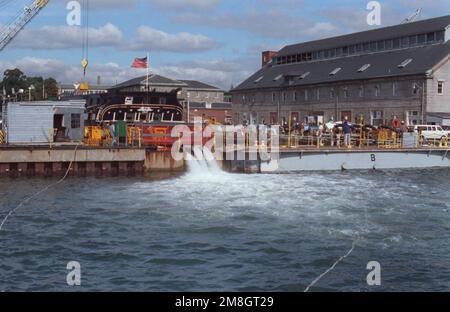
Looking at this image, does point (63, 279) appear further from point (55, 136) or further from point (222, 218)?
point (55, 136)

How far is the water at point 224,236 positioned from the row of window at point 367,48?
1564 inches

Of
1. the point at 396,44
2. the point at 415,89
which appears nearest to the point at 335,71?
the point at 396,44

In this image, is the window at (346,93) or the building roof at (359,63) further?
the window at (346,93)

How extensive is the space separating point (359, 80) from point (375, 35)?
9.33 metres

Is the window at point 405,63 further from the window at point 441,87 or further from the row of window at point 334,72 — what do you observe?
the window at point 441,87

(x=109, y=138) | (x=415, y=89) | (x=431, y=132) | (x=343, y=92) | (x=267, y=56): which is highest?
(x=267, y=56)

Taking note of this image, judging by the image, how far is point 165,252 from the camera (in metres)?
19.0

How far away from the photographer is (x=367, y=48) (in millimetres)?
79562

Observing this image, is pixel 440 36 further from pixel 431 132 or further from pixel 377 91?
pixel 431 132

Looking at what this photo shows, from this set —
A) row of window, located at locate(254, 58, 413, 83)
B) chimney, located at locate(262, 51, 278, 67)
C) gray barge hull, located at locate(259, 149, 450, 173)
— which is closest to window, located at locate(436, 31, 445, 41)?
row of window, located at locate(254, 58, 413, 83)

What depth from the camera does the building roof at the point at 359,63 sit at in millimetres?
68113

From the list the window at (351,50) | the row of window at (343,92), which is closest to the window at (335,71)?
the row of window at (343,92)

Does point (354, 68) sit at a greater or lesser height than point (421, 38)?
lesser
